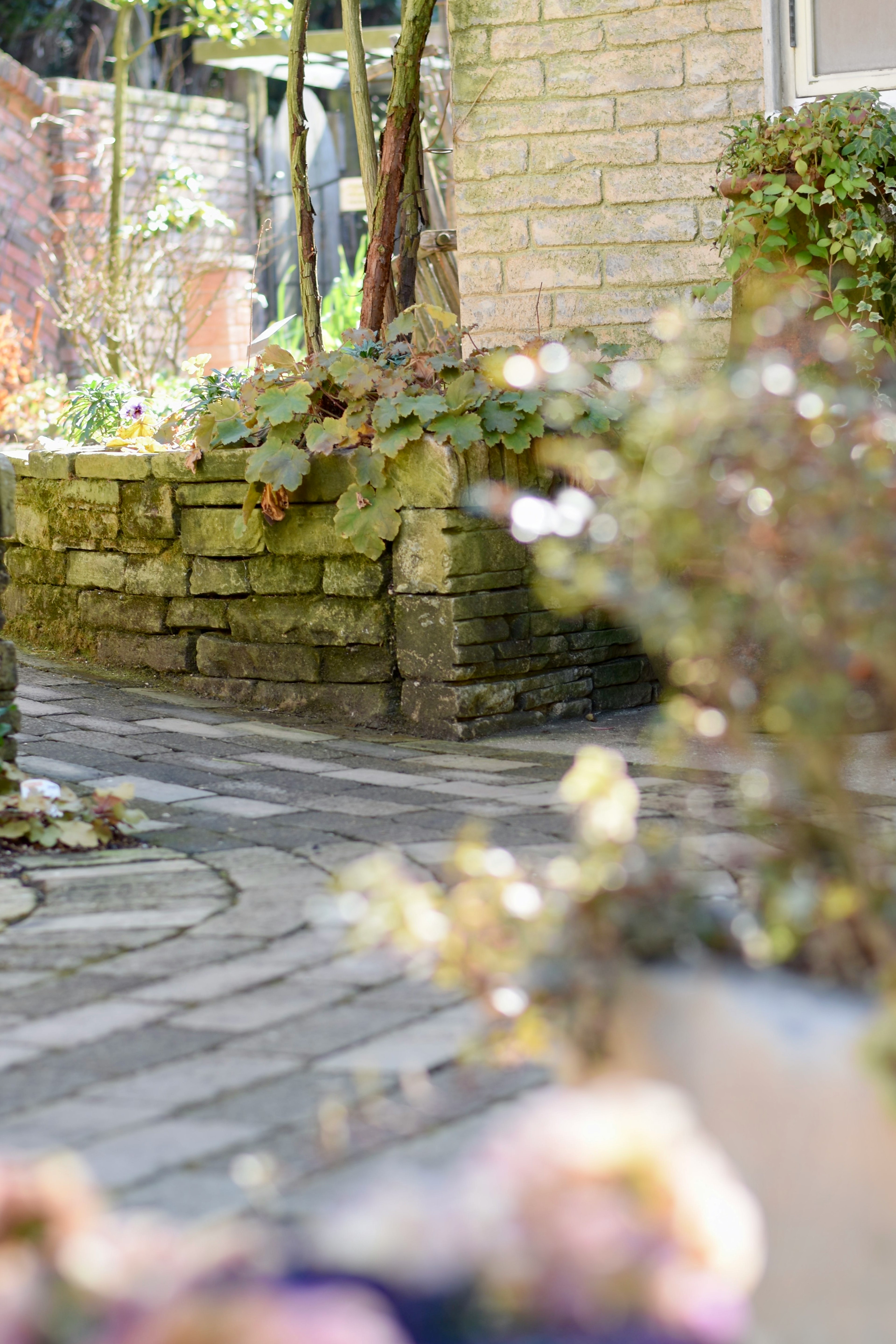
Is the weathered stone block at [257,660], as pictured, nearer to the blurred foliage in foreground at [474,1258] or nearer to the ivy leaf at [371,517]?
the ivy leaf at [371,517]

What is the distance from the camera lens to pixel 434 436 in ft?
15.3

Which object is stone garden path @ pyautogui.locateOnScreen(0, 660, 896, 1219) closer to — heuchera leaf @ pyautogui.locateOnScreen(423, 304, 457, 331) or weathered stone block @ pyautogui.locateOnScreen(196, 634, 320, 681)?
weathered stone block @ pyautogui.locateOnScreen(196, 634, 320, 681)

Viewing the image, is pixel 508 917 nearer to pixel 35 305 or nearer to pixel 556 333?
pixel 556 333

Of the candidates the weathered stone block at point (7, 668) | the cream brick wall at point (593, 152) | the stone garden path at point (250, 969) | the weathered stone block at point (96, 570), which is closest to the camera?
the stone garden path at point (250, 969)

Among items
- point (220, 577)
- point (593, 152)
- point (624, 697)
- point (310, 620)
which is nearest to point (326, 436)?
point (310, 620)

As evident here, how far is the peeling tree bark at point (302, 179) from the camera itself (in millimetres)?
6113

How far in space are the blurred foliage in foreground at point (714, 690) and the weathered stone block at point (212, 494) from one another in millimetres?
3608

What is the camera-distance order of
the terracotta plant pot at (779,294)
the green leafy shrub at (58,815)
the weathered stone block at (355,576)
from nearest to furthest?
the green leafy shrub at (58,815) → the terracotta plant pot at (779,294) → the weathered stone block at (355,576)

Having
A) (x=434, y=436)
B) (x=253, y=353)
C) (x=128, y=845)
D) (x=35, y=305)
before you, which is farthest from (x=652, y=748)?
(x=35, y=305)

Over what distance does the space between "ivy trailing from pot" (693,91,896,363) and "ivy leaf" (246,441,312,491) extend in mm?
1291

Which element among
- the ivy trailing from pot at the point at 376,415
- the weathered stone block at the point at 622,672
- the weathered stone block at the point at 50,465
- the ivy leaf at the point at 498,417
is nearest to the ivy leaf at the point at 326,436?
the ivy trailing from pot at the point at 376,415

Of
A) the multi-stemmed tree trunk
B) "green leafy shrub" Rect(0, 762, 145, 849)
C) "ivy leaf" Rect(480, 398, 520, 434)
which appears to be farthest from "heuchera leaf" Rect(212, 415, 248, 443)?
the multi-stemmed tree trunk

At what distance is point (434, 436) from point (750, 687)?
324 cm

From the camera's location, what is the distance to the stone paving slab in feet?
6.22
